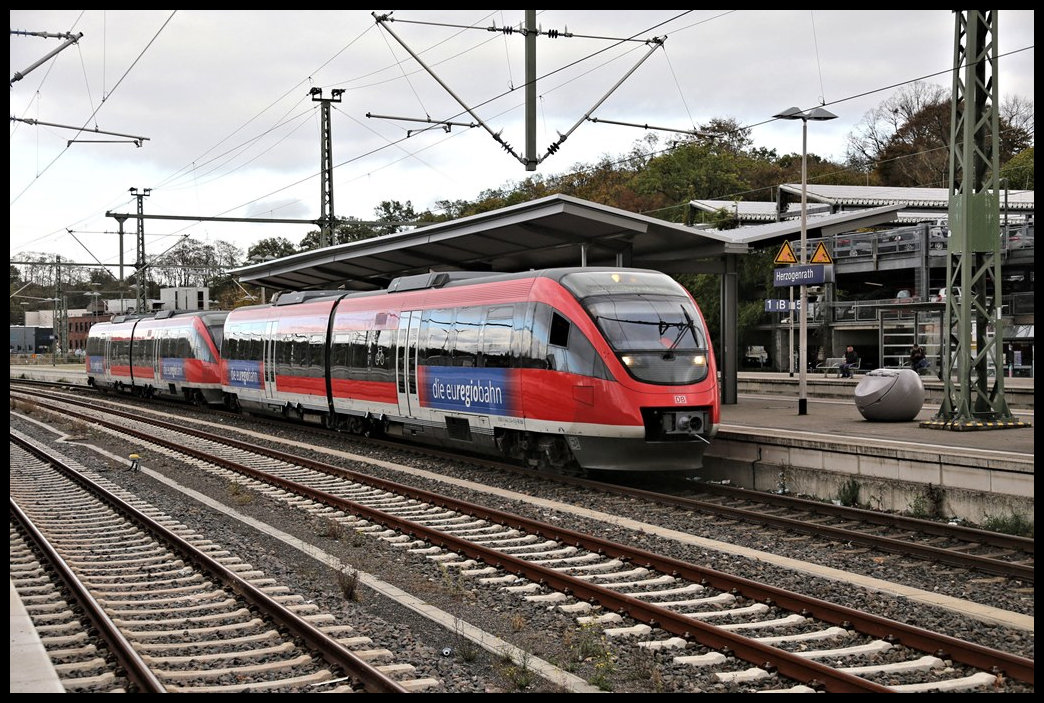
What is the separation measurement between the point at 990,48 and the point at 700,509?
8434mm

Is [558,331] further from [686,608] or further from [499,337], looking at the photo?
[686,608]

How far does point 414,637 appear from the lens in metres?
7.84

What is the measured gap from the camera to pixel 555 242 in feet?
70.3

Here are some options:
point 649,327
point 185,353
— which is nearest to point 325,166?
point 185,353

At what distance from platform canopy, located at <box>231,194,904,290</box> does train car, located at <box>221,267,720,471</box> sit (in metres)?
1.77

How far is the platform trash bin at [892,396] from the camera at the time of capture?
1902 centimetres

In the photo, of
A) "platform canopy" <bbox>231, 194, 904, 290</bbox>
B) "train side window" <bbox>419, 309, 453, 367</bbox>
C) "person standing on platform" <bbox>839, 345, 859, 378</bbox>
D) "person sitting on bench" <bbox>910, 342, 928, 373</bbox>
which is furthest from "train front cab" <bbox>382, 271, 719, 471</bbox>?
"person standing on platform" <bbox>839, 345, 859, 378</bbox>

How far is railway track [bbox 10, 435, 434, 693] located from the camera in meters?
6.76

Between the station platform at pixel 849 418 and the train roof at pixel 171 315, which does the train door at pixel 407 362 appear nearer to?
the station platform at pixel 849 418

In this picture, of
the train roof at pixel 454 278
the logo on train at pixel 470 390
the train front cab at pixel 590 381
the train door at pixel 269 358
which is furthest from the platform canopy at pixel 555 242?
the logo on train at pixel 470 390

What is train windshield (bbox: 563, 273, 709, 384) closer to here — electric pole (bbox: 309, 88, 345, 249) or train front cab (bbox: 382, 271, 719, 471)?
train front cab (bbox: 382, 271, 719, 471)

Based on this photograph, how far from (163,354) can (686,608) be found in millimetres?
31026

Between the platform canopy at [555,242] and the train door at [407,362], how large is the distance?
248cm
